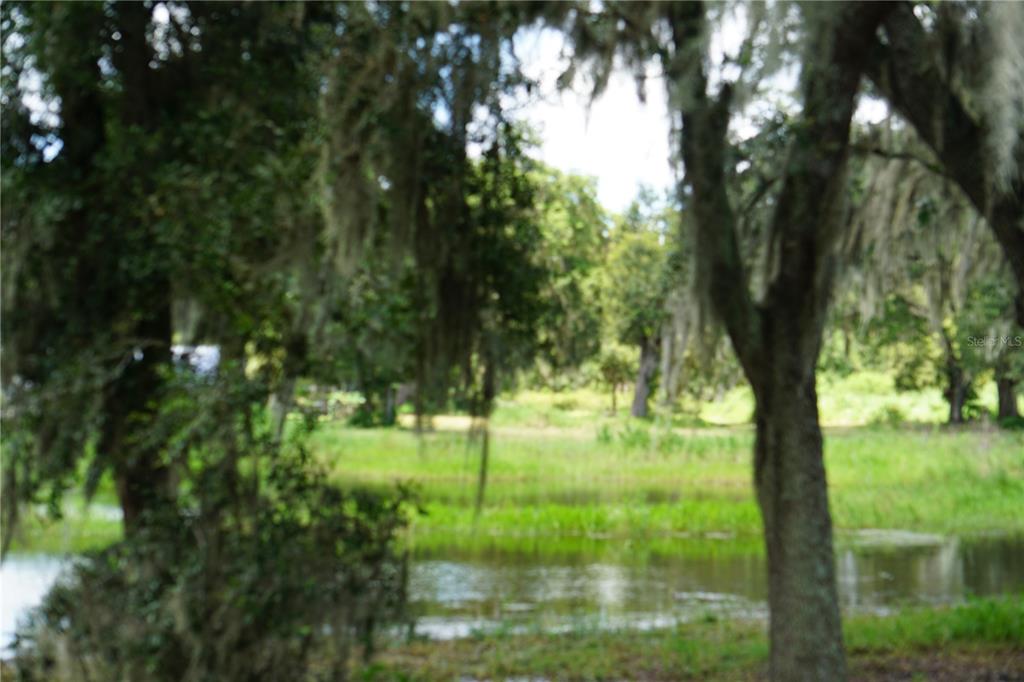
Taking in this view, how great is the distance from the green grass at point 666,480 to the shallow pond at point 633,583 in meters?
1.26

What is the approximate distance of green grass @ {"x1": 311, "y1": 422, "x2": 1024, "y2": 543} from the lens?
586 inches

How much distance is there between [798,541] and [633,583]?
18.8ft

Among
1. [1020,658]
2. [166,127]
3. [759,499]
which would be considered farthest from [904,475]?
[166,127]

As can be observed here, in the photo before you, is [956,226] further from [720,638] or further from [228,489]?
[228,489]

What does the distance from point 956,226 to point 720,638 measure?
3.32 meters

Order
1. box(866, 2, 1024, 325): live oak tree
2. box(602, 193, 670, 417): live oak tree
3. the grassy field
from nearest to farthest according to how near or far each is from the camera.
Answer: box(866, 2, 1024, 325): live oak tree < the grassy field < box(602, 193, 670, 417): live oak tree

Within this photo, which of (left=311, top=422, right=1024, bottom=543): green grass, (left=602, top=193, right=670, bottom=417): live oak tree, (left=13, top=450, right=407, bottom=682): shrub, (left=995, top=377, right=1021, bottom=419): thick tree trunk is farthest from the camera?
(left=995, top=377, right=1021, bottom=419): thick tree trunk

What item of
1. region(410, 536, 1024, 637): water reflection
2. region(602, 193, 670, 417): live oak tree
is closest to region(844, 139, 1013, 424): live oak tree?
region(410, 536, 1024, 637): water reflection

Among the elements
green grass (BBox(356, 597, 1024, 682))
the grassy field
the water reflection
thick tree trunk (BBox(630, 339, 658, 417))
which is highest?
thick tree trunk (BBox(630, 339, 658, 417))

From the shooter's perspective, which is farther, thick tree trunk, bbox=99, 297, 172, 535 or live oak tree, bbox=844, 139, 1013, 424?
live oak tree, bbox=844, 139, 1013, 424

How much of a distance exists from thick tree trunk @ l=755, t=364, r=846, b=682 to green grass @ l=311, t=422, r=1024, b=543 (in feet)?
22.0

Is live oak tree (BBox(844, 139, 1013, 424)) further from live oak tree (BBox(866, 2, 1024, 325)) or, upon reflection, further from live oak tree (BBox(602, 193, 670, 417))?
live oak tree (BBox(602, 193, 670, 417))

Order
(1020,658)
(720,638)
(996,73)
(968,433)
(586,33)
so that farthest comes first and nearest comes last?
(968,433)
(720,638)
(1020,658)
(586,33)
(996,73)

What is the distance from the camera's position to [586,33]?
5914 millimetres
